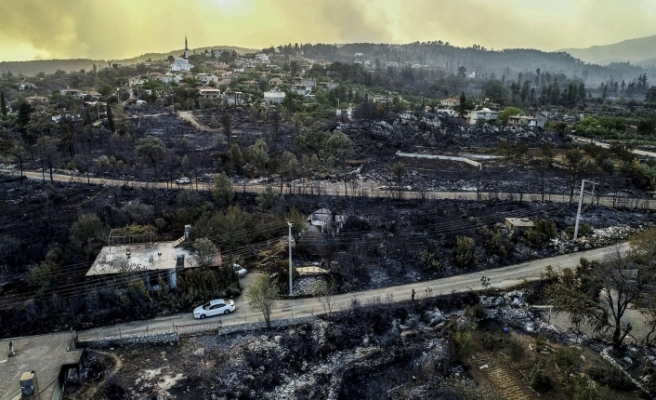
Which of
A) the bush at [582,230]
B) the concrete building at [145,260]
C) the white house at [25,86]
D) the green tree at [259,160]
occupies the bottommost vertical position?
the concrete building at [145,260]

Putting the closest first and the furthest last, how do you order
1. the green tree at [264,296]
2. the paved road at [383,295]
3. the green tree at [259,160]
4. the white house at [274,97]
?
the green tree at [264,296]
the paved road at [383,295]
the green tree at [259,160]
the white house at [274,97]

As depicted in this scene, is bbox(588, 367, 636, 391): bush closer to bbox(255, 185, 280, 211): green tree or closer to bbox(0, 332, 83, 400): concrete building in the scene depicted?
bbox(0, 332, 83, 400): concrete building

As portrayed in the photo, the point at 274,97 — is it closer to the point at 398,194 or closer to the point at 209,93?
the point at 209,93

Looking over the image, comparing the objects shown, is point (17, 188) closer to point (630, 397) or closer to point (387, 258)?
point (387, 258)

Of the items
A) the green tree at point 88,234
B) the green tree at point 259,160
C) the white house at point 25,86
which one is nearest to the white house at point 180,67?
the white house at point 25,86

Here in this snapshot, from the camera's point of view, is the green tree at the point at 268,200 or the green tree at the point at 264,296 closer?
the green tree at the point at 264,296

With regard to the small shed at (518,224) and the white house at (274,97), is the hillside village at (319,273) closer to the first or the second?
the small shed at (518,224)

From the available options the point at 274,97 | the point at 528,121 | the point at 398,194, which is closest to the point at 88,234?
the point at 398,194

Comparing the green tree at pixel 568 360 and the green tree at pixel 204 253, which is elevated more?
the green tree at pixel 204 253
